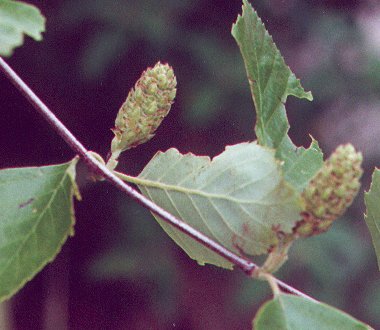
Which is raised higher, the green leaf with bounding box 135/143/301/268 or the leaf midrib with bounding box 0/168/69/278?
the leaf midrib with bounding box 0/168/69/278

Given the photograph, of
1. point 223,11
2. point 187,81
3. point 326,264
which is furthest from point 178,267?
point 223,11

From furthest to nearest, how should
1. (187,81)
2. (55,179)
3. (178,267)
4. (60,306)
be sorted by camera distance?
(60,306)
(178,267)
(187,81)
(55,179)

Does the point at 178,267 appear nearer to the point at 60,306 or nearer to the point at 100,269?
the point at 100,269

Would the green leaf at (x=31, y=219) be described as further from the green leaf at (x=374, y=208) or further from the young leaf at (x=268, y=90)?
the green leaf at (x=374, y=208)

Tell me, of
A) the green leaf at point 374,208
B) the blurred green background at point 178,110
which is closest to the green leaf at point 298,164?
the green leaf at point 374,208

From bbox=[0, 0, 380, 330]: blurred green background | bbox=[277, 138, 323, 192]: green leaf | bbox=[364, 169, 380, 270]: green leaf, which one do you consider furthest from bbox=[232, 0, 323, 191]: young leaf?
bbox=[0, 0, 380, 330]: blurred green background

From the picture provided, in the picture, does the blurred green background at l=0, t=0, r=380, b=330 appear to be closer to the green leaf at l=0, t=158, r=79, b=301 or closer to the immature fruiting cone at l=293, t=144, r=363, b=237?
the green leaf at l=0, t=158, r=79, b=301
